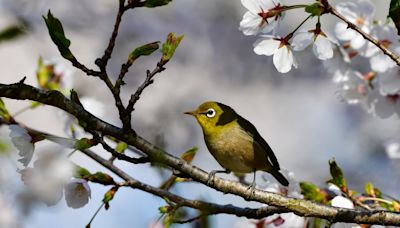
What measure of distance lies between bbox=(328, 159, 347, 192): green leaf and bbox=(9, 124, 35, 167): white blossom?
0.69 m

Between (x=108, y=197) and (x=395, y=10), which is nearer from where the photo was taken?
(x=395, y=10)

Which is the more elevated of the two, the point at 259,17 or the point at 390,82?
the point at 390,82

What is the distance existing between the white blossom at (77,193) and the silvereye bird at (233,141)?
82cm

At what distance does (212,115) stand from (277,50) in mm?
1066

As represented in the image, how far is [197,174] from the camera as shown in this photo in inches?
55.4

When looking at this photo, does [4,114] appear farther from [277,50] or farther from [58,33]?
[277,50]

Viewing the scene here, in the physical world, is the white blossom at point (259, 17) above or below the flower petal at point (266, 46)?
above

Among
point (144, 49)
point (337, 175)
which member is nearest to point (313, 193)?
point (337, 175)

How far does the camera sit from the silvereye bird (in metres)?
2.43

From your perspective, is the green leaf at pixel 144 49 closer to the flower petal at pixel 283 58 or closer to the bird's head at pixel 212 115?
the flower petal at pixel 283 58

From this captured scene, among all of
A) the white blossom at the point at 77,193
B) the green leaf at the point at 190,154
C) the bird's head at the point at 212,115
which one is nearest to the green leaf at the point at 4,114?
the white blossom at the point at 77,193

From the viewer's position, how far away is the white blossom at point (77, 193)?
1534 millimetres

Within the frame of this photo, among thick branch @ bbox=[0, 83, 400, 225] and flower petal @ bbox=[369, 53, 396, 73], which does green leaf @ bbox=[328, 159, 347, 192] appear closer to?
thick branch @ bbox=[0, 83, 400, 225]

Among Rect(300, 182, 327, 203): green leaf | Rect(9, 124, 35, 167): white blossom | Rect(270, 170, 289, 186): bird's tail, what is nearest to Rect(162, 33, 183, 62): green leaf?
Rect(9, 124, 35, 167): white blossom
